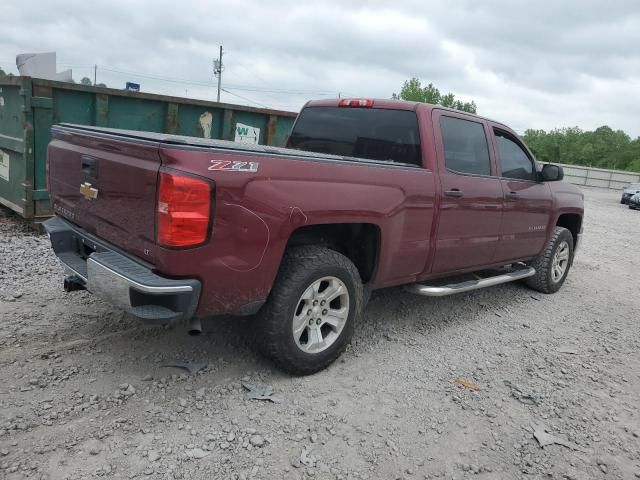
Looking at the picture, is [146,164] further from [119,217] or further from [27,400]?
[27,400]

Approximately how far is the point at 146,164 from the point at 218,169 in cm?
41

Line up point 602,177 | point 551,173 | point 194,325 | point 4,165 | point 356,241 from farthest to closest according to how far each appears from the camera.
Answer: point 602,177
point 4,165
point 551,173
point 356,241
point 194,325

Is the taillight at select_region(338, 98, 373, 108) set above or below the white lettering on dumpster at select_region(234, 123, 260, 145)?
above

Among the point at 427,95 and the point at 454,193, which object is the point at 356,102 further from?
the point at 427,95

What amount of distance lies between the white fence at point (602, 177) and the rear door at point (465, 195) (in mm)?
40432

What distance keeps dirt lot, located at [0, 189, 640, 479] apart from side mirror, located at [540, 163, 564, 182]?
153 cm

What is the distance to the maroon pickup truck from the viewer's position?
273 cm

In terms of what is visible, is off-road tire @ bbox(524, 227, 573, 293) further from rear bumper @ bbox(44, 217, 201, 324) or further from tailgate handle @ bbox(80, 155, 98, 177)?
tailgate handle @ bbox(80, 155, 98, 177)

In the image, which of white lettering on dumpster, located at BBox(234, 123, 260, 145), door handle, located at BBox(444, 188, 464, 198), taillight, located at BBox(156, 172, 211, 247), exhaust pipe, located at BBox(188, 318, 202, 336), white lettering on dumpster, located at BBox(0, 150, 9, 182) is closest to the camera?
taillight, located at BBox(156, 172, 211, 247)

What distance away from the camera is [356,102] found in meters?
4.49

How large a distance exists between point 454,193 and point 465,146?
0.58 metres

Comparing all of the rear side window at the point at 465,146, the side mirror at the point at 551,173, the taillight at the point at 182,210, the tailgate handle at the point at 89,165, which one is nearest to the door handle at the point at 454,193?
the rear side window at the point at 465,146

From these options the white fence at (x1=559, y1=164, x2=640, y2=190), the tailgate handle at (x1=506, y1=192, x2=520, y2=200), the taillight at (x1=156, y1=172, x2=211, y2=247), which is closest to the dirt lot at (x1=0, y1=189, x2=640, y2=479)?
the taillight at (x1=156, y1=172, x2=211, y2=247)

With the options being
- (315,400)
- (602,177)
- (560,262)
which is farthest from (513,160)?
(602,177)
